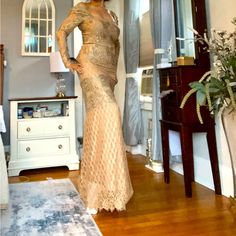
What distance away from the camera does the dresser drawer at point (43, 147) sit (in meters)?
3.63

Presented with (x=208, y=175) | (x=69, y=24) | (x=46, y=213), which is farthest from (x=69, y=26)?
(x=208, y=175)

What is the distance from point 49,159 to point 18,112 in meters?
0.70

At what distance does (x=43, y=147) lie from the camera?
146 inches

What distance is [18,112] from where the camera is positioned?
3.68 m

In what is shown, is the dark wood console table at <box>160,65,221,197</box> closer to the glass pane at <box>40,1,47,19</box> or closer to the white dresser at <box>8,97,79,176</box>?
the white dresser at <box>8,97,79,176</box>

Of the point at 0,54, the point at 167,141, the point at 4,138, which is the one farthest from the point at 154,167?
the point at 0,54

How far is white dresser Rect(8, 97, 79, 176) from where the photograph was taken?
3588 mm

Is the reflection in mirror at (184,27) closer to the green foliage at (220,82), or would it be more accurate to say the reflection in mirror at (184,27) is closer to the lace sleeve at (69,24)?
the green foliage at (220,82)

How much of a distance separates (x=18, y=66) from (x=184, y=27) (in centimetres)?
237

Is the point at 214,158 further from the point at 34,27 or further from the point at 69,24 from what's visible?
the point at 34,27

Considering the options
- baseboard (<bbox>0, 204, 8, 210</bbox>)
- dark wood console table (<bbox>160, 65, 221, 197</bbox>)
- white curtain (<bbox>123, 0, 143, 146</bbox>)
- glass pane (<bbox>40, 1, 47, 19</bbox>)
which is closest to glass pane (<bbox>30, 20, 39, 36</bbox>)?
glass pane (<bbox>40, 1, 47, 19</bbox>)

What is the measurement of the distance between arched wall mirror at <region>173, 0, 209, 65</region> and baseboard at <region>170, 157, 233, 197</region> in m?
0.95

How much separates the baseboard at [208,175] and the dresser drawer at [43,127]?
1.70 metres

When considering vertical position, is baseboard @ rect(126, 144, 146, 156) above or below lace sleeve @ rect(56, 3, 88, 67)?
below
